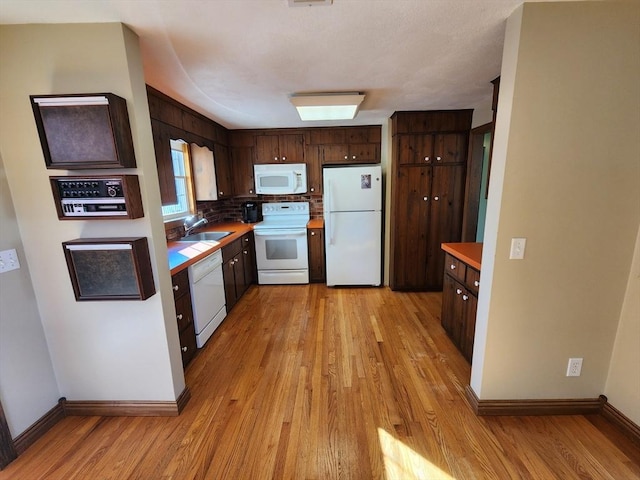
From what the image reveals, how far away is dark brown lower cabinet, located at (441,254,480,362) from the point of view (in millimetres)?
2062

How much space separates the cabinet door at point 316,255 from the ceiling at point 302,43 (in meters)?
1.82

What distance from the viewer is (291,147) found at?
3914 millimetres

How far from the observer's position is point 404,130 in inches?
128

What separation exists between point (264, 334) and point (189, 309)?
2.54 ft

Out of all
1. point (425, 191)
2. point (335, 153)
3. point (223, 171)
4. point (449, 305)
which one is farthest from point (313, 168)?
point (449, 305)

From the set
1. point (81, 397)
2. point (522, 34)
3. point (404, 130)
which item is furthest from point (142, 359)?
point (404, 130)

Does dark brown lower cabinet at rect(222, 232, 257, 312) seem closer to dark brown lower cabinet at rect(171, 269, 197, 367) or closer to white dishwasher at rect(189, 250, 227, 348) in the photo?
white dishwasher at rect(189, 250, 227, 348)

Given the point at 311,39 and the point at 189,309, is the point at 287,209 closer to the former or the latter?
the point at 189,309

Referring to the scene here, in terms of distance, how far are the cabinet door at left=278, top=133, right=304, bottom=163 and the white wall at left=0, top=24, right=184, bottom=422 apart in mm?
2483

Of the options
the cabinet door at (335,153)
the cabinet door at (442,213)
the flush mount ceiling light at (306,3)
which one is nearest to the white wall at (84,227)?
the flush mount ceiling light at (306,3)

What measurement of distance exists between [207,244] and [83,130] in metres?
1.49

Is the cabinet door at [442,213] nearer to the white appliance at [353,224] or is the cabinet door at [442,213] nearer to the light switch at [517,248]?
the white appliance at [353,224]

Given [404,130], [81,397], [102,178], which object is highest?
[404,130]

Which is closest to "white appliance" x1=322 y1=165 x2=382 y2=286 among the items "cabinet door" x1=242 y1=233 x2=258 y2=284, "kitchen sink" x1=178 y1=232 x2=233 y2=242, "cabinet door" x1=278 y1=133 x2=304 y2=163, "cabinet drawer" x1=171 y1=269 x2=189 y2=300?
"cabinet door" x1=278 y1=133 x2=304 y2=163
